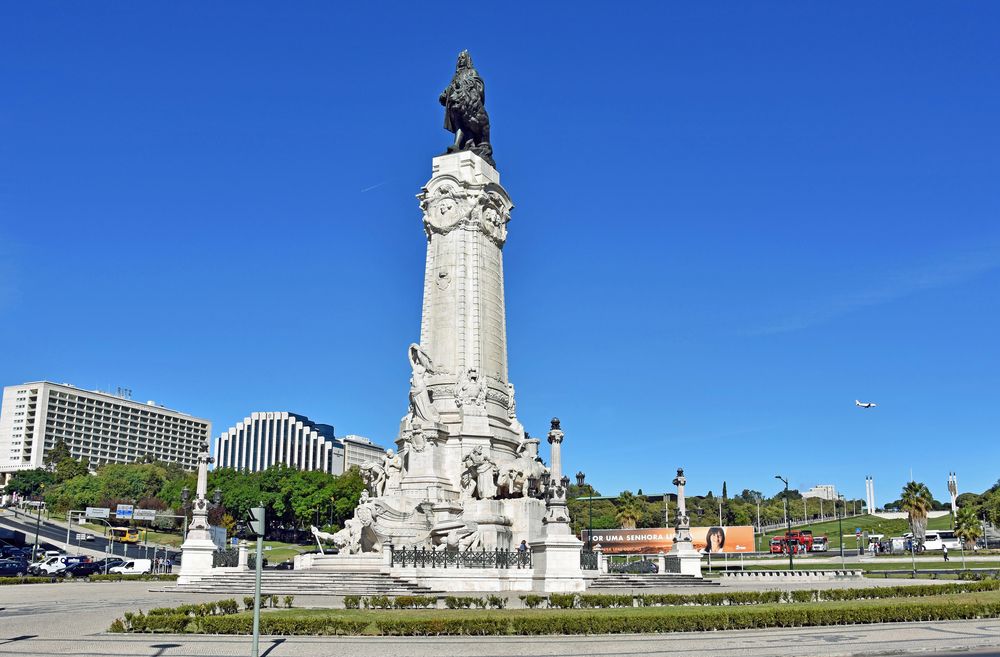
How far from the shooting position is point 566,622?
69.3 ft

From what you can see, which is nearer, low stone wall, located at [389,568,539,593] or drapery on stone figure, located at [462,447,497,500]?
low stone wall, located at [389,568,539,593]

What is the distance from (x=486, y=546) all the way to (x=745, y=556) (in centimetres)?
5833

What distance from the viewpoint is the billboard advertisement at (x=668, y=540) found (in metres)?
70.6

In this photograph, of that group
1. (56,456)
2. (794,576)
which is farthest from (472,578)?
(56,456)

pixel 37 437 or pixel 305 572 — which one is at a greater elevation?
pixel 37 437

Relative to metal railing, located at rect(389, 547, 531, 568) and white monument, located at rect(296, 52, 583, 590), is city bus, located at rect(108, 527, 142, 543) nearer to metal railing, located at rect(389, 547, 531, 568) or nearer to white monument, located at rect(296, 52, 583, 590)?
white monument, located at rect(296, 52, 583, 590)

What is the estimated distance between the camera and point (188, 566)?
4044 cm

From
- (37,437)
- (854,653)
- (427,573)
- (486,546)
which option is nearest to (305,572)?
(427,573)

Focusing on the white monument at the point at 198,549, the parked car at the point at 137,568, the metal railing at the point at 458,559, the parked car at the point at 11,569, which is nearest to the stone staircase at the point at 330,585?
the metal railing at the point at 458,559

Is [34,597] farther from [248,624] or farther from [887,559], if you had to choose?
[887,559]

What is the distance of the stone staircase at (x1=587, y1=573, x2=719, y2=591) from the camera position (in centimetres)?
3662

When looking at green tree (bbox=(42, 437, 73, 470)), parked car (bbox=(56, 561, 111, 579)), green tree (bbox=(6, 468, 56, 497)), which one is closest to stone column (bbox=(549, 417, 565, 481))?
parked car (bbox=(56, 561, 111, 579))

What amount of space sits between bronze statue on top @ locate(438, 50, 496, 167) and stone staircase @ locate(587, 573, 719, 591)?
25016 millimetres

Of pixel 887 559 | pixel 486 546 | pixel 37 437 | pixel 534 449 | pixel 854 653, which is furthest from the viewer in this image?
pixel 37 437
